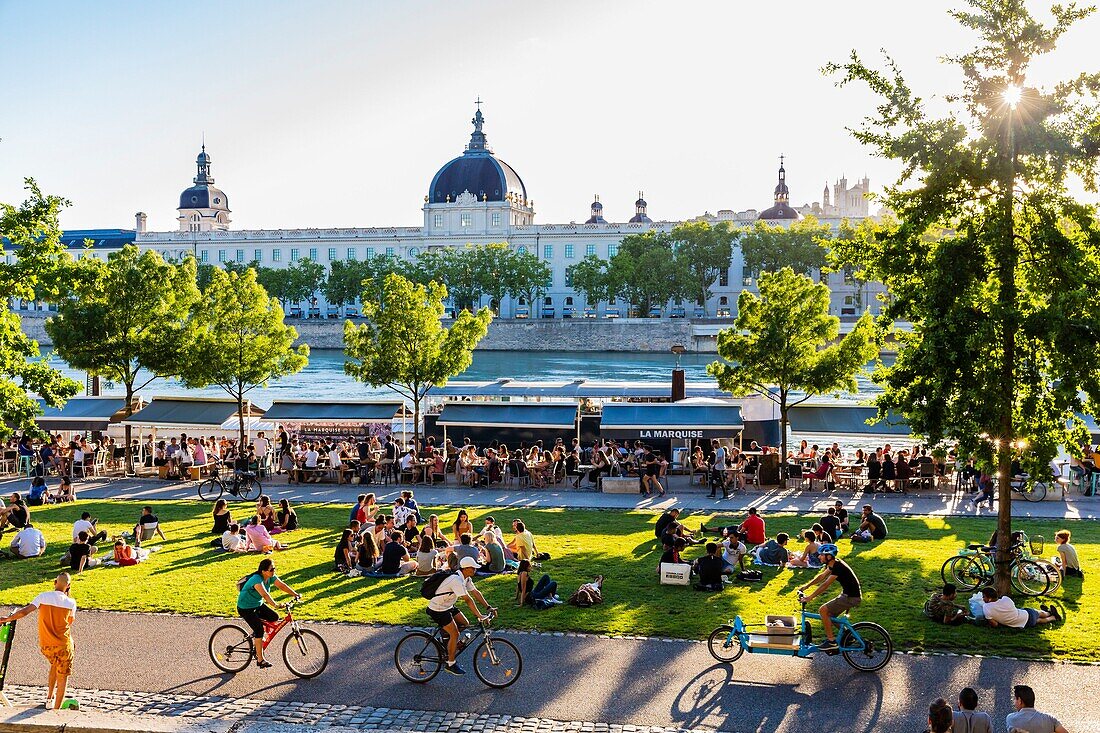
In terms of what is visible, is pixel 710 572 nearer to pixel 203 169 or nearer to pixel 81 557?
pixel 81 557

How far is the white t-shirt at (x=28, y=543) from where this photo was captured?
15883 mm

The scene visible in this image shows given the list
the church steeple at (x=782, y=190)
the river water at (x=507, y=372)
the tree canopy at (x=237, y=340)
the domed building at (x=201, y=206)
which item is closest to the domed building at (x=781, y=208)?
the church steeple at (x=782, y=190)

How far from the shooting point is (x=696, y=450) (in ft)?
83.6

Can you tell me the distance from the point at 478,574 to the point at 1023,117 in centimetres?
929

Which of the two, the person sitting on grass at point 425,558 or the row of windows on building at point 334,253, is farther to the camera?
the row of windows on building at point 334,253

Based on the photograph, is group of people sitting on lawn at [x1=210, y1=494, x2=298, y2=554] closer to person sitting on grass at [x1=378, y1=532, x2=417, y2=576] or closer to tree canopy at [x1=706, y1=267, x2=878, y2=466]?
person sitting on grass at [x1=378, y1=532, x2=417, y2=576]

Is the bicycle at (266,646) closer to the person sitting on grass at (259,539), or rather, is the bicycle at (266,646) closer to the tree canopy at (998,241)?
the person sitting on grass at (259,539)

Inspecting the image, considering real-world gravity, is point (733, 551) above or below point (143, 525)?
below

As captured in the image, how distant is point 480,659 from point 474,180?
13399 centimetres

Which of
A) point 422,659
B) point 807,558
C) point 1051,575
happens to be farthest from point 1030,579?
point 422,659

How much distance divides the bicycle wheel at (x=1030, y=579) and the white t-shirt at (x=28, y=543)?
14340 mm

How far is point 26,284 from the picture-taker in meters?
17.1

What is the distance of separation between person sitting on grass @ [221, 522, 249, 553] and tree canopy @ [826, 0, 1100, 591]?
1021 cm

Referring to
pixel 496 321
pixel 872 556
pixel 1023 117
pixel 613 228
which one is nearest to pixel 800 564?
pixel 872 556
